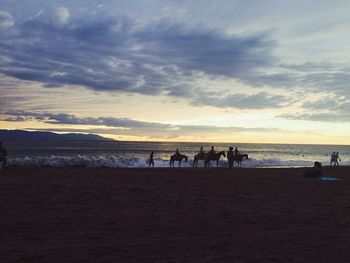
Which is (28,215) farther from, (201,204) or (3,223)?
(201,204)

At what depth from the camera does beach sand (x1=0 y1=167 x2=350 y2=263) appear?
7102 mm

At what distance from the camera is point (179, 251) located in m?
7.28

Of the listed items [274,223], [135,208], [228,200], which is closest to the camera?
[274,223]

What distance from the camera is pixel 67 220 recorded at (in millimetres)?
10016

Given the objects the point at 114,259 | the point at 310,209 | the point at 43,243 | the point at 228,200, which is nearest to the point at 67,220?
the point at 43,243

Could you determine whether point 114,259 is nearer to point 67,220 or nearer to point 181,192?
point 67,220

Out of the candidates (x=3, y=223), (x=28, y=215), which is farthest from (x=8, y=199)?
(x=3, y=223)

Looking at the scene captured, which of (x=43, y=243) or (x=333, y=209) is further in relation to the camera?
(x=333, y=209)

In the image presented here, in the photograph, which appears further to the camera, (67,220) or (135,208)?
(135,208)

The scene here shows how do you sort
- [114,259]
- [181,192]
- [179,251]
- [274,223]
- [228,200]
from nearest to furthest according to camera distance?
1. [114,259]
2. [179,251]
3. [274,223]
4. [228,200]
5. [181,192]

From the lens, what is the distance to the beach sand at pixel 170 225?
710 cm

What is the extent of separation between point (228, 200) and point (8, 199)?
7.14 meters

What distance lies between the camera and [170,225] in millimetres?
9586

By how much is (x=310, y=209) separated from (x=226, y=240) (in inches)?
203
